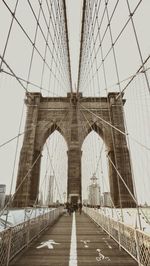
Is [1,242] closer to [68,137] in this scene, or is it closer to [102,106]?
[68,137]

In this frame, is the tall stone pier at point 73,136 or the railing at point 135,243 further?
the tall stone pier at point 73,136

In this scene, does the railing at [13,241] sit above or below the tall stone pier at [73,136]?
below

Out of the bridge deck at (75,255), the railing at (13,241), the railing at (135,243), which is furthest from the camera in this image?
the bridge deck at (75,255)

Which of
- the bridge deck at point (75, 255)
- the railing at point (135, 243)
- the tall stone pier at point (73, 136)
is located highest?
the tall stone pier at point (73, 136)

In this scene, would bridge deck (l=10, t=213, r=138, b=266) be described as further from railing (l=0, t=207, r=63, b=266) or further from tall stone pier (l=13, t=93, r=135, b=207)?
tall stone pier (l=13, t=93, r=135, b=207)

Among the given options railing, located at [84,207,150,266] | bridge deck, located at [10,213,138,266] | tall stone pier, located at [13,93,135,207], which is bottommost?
bridge deck, located at [10,213,138,266]

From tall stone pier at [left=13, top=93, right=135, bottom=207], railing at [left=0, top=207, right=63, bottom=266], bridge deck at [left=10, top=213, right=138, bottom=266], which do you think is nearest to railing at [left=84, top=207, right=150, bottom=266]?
bridge deck at [left=10, top=213, right=138, bottom=266]

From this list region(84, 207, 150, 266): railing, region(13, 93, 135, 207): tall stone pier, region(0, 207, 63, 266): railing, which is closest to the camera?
region(84, 207, 150, 266): railing

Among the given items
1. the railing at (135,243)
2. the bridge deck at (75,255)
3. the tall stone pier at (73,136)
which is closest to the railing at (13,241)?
the bridge deck at (75,255)

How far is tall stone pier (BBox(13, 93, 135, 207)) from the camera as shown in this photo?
57.2 feet

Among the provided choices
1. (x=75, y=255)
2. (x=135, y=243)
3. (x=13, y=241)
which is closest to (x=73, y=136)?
(x=75, y=255)

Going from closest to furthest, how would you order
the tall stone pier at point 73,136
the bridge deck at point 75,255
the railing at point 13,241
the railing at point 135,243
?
the railing at point 135,243 < the railing at point 13,241 < the bridge deck at point 75,255 < the tall stone pier at point 73,136

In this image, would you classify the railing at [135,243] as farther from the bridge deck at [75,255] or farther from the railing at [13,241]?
the railing at [13,241]

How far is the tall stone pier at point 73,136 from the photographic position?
1744 centimetres
